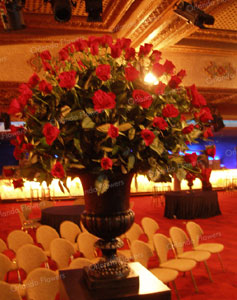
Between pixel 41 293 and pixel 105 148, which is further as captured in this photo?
pixel 41 293

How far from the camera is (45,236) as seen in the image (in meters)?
4.77

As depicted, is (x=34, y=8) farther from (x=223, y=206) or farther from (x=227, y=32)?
(x=223, y=206)

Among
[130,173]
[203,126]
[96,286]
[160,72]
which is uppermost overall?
[160,72]

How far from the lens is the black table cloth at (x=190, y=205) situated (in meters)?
9.16

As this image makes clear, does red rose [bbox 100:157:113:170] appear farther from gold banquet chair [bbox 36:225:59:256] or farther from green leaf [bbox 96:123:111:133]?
gold banquet chair [bbox 36:225:59:256]

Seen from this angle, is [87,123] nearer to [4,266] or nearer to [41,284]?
[41,284]

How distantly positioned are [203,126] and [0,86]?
253 inches

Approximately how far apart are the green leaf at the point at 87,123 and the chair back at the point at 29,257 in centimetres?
260

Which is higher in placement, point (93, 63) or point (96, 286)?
point (93, 63)

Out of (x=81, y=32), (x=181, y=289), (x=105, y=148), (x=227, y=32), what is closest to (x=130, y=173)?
(x=105, y=148)

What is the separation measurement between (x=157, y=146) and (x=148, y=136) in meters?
0.10

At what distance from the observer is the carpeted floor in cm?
420

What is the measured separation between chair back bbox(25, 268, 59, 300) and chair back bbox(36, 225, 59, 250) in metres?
1.92

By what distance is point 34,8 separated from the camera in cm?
554
